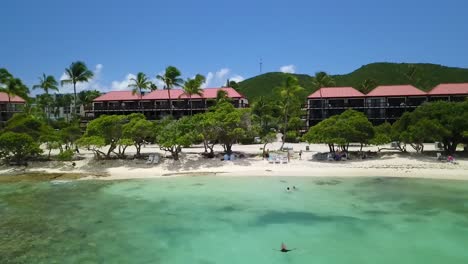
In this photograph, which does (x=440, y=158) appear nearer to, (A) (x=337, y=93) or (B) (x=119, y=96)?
(A) (x=337, y=93)

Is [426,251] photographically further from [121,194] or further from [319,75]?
[319,75]

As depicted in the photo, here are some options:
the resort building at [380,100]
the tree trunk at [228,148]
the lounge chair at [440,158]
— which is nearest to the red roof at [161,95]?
the resort building at [380,100]

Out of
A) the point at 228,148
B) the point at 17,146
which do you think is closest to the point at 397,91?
the point at 228,148

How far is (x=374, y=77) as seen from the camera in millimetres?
112875

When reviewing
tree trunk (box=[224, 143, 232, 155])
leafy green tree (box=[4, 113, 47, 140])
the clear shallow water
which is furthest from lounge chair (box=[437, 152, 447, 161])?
leafy green tree (box=[4, 113, 47, 140])

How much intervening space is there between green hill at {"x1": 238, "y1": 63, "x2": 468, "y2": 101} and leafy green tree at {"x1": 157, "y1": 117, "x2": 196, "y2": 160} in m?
64.5

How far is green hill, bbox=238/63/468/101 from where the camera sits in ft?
344

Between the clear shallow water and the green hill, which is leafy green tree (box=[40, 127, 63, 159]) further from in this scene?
the green hill

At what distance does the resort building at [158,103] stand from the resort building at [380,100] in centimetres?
1290

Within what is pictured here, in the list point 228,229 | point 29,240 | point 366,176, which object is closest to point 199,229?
point 228,229

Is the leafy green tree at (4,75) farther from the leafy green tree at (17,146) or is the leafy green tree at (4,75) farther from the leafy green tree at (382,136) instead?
the leafy green tree at (382,136)

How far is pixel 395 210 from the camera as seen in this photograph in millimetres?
21000

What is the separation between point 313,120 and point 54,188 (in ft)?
137

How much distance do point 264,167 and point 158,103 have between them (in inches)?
1396
